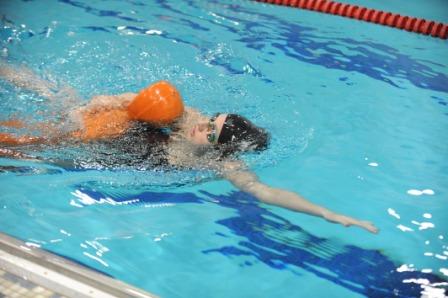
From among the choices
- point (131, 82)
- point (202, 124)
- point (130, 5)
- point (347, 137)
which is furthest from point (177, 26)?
point (202, 124)

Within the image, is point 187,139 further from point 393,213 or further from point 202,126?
point 393,213

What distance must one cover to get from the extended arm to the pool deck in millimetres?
1387

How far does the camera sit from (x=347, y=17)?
948cm

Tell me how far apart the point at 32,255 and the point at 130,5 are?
743 cm

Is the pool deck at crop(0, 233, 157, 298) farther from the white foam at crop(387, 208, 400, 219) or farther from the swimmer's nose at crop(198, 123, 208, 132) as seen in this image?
the white foam at crop(387, 208, 400, 219)

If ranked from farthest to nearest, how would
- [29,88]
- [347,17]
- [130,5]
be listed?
1. [347,17]
2. [130,5]
3. [29,88]

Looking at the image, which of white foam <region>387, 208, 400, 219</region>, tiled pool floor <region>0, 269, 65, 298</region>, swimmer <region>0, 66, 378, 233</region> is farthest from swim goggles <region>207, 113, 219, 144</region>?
tiled pool floor <region>0, 269, 65, 298</region>

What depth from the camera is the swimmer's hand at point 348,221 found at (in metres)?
2.77

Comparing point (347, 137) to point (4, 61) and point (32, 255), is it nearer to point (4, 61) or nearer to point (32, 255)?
point (32, 255)

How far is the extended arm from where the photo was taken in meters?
2.84

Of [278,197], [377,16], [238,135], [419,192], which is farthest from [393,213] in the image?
[377,16]

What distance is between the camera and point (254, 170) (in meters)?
3.67

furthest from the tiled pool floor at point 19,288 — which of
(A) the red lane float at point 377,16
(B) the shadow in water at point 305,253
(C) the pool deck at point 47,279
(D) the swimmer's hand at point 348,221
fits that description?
(A) the red lane float at point 377,16

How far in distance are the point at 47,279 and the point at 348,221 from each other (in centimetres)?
176
